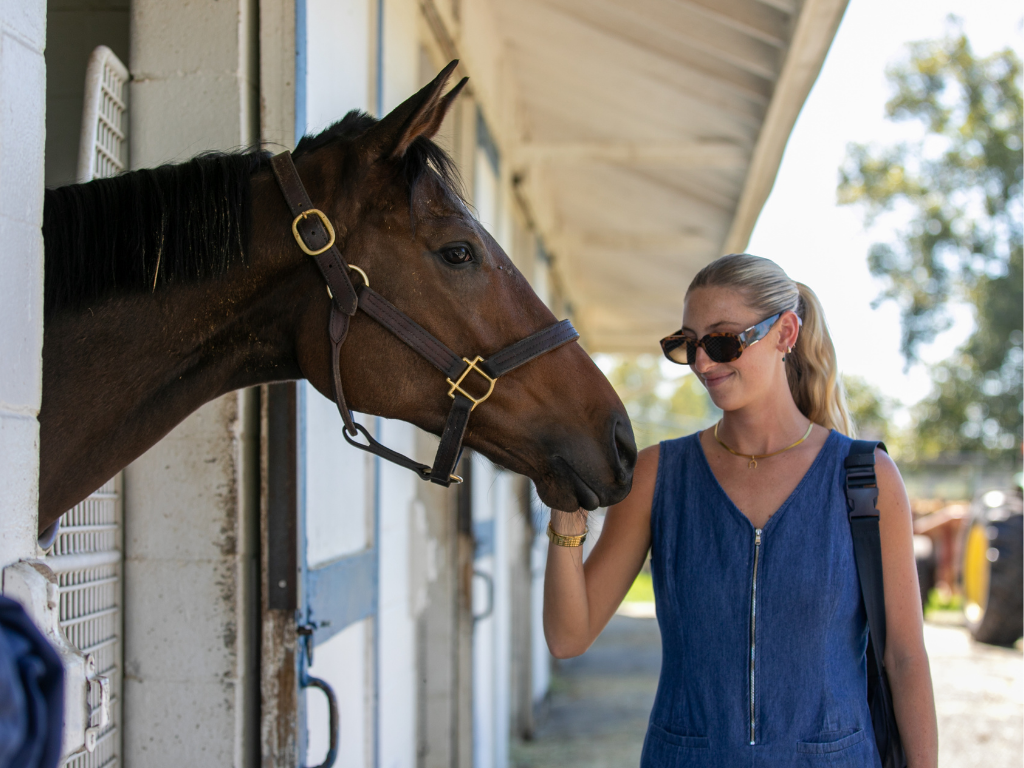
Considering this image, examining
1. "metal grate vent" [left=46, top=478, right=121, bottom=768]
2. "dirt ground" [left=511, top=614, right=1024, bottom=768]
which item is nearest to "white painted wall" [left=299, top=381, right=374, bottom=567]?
"metal grate vent" [left=46, top=478, right=121, bottom=768]

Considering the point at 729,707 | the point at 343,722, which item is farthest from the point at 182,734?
the point at 729,707

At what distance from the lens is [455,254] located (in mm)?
1588

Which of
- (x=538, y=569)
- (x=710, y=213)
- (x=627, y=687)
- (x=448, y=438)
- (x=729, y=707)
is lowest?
(x=627, y=687)

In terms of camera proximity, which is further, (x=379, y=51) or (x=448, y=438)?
(x=379, y=51)

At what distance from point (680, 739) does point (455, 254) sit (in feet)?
3.29

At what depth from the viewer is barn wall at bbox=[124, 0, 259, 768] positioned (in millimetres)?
1927

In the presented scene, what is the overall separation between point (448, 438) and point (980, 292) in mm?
21336

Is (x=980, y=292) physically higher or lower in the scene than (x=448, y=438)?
higher

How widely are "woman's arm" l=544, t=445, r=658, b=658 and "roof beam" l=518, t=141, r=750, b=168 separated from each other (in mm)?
3313

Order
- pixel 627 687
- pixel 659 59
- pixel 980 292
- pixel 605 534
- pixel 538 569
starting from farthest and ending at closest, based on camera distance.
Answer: pixel 980 292 → pixel 538 569 → pixel 627 687 → pixel 659 59 → pixel 605 534

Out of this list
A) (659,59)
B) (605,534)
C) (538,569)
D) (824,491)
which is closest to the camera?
(824,491)

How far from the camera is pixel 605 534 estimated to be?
6.08 feet

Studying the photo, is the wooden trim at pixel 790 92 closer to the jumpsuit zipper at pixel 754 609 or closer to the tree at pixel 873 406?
the jumpsuit zipper at pixel 754 609

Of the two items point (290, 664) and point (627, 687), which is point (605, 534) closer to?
point (290, 664)
